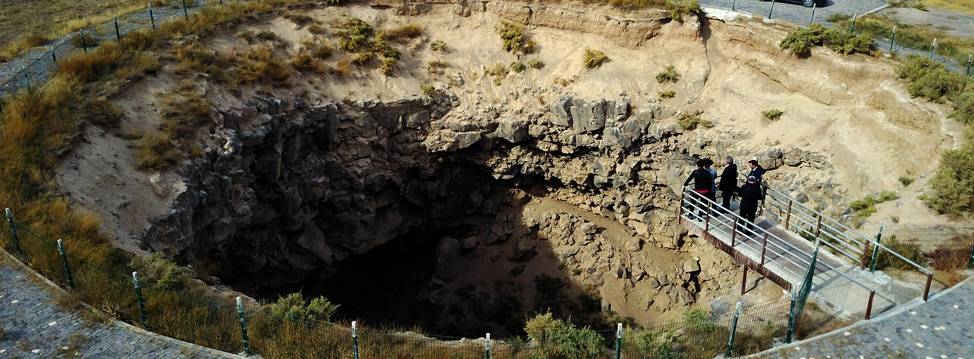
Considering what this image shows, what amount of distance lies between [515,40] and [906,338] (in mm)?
18406

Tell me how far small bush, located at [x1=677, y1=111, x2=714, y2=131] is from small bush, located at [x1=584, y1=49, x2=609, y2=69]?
393 centimetres

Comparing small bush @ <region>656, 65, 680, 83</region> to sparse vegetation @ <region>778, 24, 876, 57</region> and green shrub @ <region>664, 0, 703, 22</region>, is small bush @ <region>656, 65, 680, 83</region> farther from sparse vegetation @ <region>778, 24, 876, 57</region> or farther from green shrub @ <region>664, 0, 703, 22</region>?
sparse vegetation @ <region>778, 24, 876, 57</region>

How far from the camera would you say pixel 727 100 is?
24422 millimetres

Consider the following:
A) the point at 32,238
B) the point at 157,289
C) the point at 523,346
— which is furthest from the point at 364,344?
the point at 32,238

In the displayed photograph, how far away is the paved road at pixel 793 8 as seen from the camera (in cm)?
2645

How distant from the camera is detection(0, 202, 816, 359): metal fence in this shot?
1268 cm

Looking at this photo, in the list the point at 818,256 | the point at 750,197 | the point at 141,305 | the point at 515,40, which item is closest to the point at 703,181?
the point at 750,197

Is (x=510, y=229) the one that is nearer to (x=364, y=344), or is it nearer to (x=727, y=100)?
(x=727, y=100)

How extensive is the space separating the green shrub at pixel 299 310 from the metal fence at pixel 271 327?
0.13 meters

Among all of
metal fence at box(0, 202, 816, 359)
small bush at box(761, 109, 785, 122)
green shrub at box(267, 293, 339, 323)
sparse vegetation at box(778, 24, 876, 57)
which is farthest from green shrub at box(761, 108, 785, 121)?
green shrub at box(267, 293, 339, 323)

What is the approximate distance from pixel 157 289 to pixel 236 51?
42.7ft

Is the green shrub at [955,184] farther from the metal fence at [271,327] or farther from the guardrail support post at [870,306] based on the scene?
the metal fence at [271,327]

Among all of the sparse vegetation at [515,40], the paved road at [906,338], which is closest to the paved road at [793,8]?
the sparse vegetation at [515,40]

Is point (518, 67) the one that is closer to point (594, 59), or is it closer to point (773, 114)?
point (594, 59)
